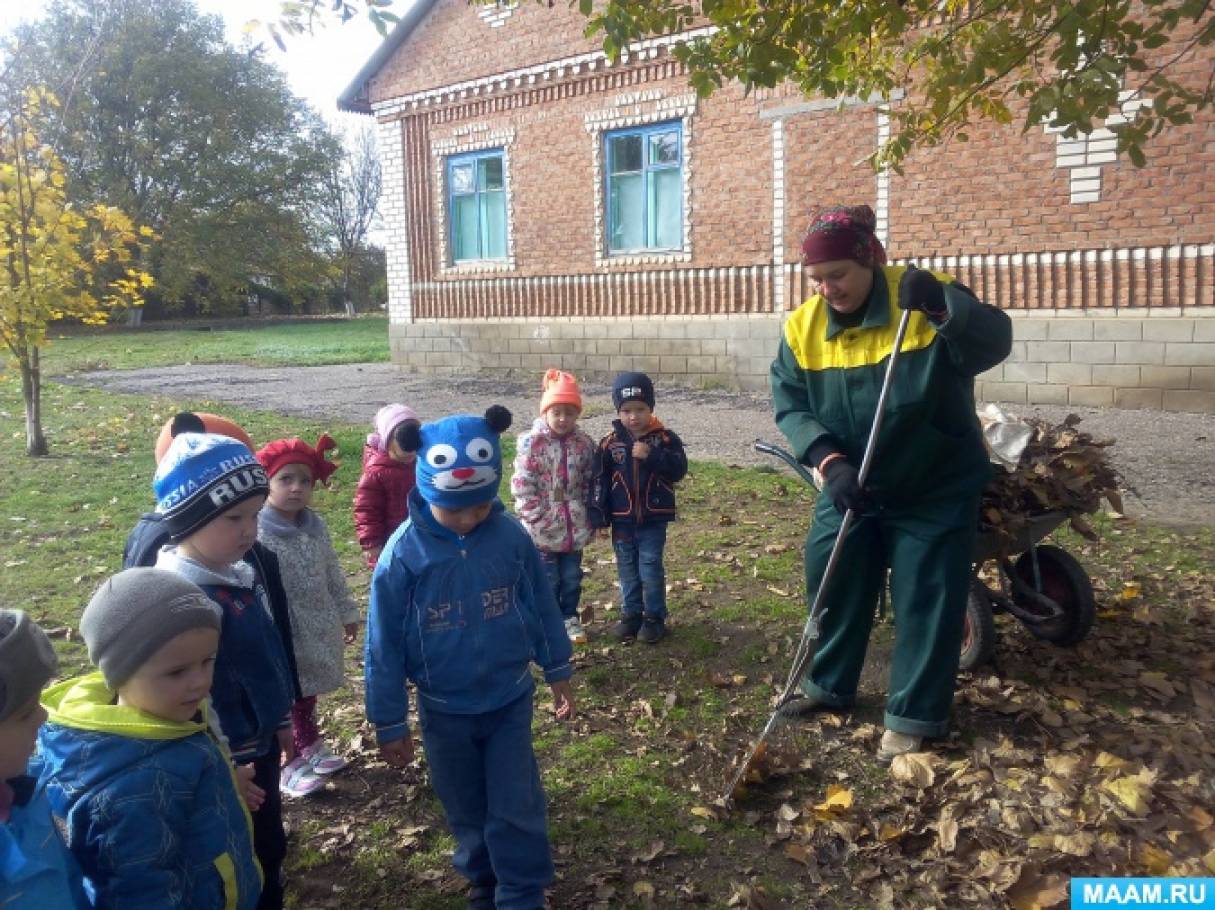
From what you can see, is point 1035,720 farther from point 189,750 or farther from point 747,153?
point 747,153

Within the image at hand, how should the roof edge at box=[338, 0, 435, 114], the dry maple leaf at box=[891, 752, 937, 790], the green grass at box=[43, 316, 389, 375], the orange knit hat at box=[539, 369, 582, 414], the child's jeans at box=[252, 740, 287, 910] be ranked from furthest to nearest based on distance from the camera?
the green grass at box=[43, 316, 389, 375] → the roof edge at box=[338, 0, 435, 114] → the orange knit hat at box=[539, 369, 582, 414] → the dry maple leaf at box=[891, 752, 937, 790] → the child's jeans at box=[252, 740, 287, 910]

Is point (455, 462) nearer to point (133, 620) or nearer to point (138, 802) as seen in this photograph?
point (133, 620)

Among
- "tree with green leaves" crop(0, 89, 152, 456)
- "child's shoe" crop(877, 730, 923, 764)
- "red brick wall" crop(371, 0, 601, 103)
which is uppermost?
"red brick wall" crop(371, 0, 601, 103)

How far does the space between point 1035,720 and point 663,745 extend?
153cm

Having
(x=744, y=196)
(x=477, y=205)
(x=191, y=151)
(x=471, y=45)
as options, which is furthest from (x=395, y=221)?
(x=191, y=151)

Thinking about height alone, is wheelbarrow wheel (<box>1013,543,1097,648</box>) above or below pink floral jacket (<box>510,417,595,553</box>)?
below

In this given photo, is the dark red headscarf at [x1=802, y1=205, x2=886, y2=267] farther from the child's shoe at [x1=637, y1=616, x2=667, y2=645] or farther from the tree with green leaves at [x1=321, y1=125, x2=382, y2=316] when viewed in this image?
the tree with green leaves at [x1=321, y1=125, x2=382, y2=316]

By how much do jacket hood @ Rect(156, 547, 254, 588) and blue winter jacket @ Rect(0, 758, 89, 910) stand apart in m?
0.83

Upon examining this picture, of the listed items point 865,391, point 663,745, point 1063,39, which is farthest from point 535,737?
point 1063,39

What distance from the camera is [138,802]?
2104mm

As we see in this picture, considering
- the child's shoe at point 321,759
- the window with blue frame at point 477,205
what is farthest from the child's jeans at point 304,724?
the window with blue frame at point 477,205

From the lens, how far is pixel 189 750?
223cm

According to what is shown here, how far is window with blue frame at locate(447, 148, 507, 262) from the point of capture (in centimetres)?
1766

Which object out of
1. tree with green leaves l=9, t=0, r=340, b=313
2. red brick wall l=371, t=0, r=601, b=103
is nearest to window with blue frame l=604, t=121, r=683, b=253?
red brick wall l=371, t=0, r=601, b=103
